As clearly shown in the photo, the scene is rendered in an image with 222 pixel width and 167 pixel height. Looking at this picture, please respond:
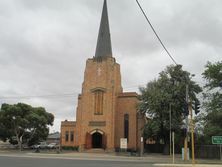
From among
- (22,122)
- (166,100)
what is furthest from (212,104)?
(22,122)

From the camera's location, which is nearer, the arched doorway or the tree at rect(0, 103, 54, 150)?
the arched doorway

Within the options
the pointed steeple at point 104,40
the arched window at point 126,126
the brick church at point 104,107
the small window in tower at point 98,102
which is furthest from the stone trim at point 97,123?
the pointed steeple at point 104,40

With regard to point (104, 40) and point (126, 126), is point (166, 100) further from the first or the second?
point (104, 40)

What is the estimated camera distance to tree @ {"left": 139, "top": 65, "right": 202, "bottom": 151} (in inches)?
2478

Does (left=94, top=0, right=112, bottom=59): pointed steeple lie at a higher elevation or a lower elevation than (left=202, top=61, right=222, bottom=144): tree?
higher

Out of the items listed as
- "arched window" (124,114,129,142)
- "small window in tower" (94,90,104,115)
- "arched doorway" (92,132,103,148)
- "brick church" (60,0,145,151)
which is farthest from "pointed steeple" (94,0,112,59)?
"arched doorway" (92,132,103,148)

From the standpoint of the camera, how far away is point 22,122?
247 feet

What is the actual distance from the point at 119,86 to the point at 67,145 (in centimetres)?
1711

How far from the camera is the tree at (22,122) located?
2953 inches

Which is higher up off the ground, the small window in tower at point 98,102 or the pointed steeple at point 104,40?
the pointed steeple at point 104,40

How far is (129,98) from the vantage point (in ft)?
242

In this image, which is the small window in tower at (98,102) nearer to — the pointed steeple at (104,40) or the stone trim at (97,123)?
the stone trim at (97,123)

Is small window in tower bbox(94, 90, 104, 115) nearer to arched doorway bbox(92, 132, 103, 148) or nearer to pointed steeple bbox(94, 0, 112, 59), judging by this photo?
arched doorway bbox(92, 132, 103, 148)

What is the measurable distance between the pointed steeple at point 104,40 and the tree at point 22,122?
18.9 metres
